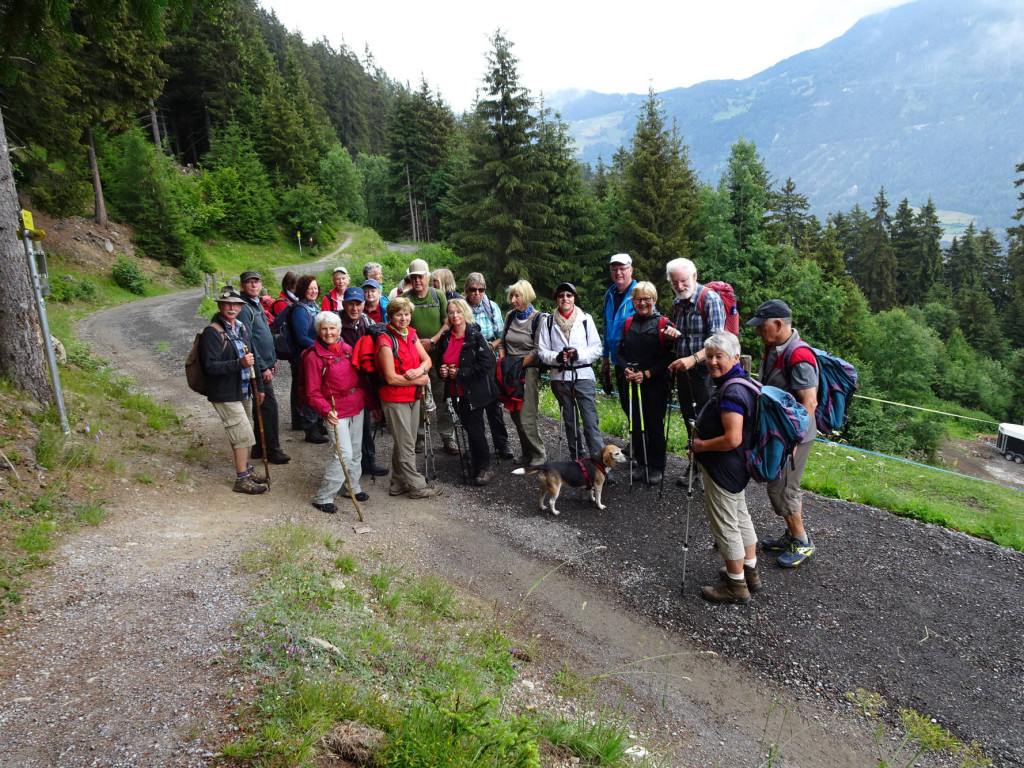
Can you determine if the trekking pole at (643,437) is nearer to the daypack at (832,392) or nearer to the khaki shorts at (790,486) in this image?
the khaki shorts at (790,486)

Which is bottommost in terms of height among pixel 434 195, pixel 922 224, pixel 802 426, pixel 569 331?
pixel 802 426

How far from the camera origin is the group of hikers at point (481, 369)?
5.32 metres

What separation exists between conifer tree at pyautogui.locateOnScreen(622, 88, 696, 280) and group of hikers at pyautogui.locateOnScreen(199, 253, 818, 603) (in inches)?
965

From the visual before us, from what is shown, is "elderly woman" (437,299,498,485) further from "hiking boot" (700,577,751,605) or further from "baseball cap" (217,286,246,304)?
"hiking boot" (700,577,751,605)

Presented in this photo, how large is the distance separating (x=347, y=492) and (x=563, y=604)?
3164mm

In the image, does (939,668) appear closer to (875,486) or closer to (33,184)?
(875,486)

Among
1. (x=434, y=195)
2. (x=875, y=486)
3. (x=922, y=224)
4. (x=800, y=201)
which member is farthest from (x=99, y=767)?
(x=922, y=224)

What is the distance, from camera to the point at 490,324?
7.60 meters

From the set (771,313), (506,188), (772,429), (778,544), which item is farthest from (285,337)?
(506,188)

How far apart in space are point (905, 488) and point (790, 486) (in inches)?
207

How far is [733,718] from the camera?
373 cm

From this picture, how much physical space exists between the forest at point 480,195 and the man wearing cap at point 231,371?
8.70 feet

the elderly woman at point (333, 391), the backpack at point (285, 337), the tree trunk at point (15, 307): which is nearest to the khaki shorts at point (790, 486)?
the elderly woman at point (333, 391)

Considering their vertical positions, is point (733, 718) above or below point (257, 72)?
below
